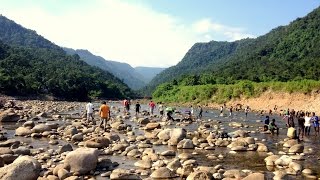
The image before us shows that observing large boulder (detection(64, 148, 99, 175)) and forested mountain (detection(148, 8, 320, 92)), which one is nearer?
large boulder (detection(64, 148, 99, 175))

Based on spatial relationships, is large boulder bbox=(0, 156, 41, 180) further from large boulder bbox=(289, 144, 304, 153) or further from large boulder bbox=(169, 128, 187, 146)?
large boulder bbox=(289, 144, 304, 153)

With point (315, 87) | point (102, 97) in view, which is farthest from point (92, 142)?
point (102, 97)

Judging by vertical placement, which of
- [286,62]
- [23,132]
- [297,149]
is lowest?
[23,132]

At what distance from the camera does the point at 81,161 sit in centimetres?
1689

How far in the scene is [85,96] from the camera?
142875 millimetres

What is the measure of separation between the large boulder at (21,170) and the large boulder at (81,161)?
5.96 feet

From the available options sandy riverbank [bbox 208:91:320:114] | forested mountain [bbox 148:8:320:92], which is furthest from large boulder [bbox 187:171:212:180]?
forested mountain [bbox 148:8:320:92]

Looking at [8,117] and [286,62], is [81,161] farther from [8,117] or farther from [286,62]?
[286,62]

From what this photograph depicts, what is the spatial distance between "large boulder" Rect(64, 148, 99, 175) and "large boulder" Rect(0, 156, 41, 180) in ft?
5.96

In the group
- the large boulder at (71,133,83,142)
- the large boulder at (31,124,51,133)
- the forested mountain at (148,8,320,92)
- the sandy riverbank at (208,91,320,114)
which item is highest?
the forested mountain at (148,8,320,92)

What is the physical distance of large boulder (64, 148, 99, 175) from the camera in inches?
656

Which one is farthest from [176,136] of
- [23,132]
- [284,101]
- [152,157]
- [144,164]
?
[284,101]

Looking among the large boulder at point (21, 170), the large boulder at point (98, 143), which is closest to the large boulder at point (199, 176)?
the large boulder at point (21, 170)

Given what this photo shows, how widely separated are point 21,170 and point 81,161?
3.05m
